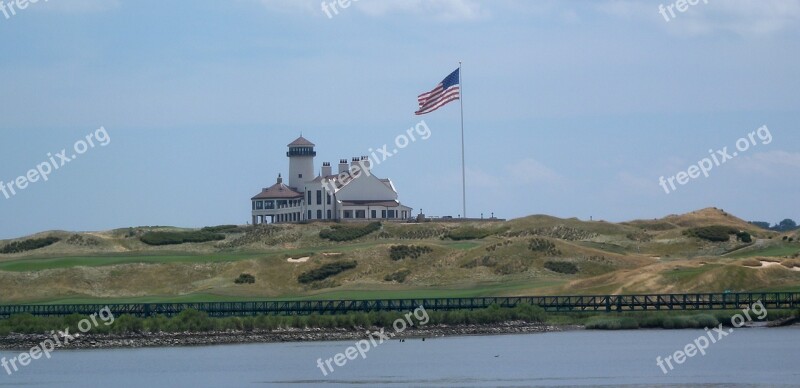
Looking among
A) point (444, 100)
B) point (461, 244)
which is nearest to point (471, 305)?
point (444, 100)

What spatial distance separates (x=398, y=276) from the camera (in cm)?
10119

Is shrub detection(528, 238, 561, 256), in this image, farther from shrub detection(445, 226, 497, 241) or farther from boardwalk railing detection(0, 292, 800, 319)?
boardwalk railing detection(0, 292, 800, 319)

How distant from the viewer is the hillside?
89375mm

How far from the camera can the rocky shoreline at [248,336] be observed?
2852 inches

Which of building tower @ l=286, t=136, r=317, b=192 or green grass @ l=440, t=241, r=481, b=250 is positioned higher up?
building tower @ l=286, t=136, r=317, b=192

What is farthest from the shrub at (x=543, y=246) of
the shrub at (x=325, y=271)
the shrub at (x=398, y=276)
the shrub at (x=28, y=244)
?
the shrub at (x=28, y=244)

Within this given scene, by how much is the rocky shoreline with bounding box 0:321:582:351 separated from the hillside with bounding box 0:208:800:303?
39.9ft

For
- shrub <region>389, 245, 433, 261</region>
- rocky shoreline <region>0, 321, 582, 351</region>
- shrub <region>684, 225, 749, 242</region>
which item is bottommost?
rocky shoreline <region>0, 321, 582, 351</region>

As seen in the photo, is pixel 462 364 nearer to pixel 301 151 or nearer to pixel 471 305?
pixel 471 305

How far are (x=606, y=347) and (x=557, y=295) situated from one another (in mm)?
21140

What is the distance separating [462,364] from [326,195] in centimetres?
7568

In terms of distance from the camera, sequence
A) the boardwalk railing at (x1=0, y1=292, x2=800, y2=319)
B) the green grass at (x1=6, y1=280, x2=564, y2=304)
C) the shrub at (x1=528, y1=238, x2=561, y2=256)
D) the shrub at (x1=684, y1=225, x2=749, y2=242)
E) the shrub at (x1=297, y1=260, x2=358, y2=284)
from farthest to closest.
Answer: the shrub at (x1=684, y1=225, x2=749, y2=242) < the shrub at (x1=528, y1=238, x2=561, y2=256) < the shrub at (x1=297, y1=260, x2=358, y2=284) < the green grass at (x1=6, y1=280, x2=564, y2=304) < the boardwalk railing at (x1=0, y1=292, x2=800, y2=319)

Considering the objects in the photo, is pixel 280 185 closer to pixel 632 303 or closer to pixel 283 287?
pixel 283 287

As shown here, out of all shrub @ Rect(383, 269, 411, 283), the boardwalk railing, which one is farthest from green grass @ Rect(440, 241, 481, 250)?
the boardwalk railing
